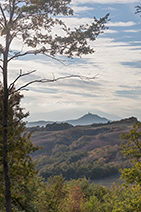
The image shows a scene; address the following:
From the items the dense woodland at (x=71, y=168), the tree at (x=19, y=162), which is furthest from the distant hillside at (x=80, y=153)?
the tree at (x=19, y=162)

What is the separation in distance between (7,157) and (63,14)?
6499 millimetres

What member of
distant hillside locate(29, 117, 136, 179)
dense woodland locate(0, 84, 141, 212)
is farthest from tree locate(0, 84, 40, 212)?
distant hillside locate(29, 117, 136, 179)

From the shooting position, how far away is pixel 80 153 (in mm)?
86500

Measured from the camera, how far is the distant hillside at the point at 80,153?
2542 inches

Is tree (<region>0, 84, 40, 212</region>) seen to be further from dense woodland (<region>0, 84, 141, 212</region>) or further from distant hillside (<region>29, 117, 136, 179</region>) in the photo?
distant hillside (<region>29, 117, 136, 179</region>)

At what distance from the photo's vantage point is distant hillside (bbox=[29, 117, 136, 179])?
64562 mm

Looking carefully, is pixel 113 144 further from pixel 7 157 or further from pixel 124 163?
pixel 7 157

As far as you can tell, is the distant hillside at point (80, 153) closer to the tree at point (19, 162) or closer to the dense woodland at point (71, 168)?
the dense woodland at point (71, 168)

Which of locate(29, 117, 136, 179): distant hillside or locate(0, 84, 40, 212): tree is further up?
locate(0, 84, 40, 212): tree

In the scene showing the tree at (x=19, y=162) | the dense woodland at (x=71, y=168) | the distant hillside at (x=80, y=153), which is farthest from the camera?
the distant hillside at (x=80, y=153)

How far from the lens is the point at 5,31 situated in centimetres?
939

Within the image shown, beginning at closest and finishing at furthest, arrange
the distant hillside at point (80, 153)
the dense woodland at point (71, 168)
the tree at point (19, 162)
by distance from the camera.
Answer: the tree at point (19, 162)
the dense woodland at point (71, 168)
the distant hillside at point (80, 153)

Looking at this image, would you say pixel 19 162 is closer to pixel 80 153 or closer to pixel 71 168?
pixel 71 168

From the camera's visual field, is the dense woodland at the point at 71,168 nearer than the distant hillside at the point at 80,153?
Yes
